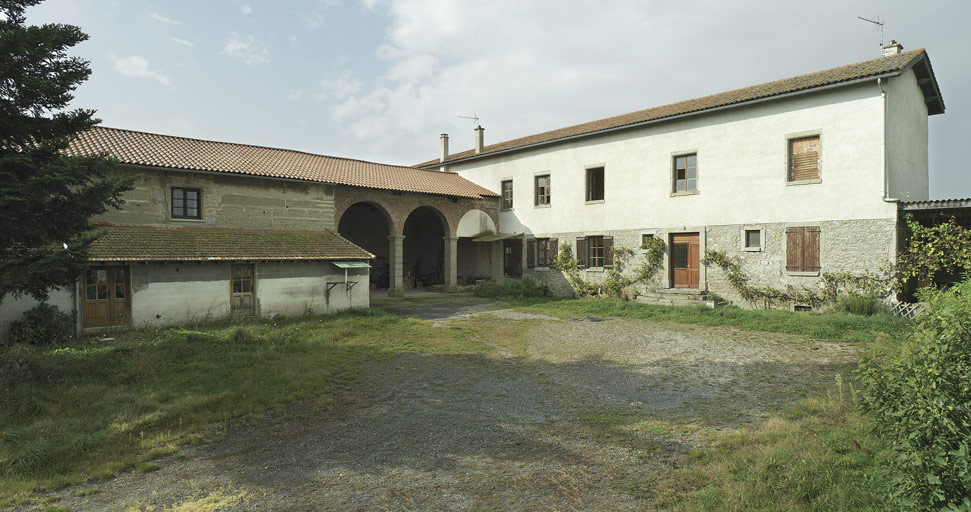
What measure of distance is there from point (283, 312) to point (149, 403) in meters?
8.35

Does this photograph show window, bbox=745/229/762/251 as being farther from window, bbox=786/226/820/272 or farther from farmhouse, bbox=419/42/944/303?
window, bbox=786/226/820/272

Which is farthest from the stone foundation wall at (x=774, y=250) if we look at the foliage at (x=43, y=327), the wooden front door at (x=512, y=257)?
the foliage at (x=43, y=327)

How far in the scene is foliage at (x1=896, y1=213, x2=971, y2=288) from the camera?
12.5 meters

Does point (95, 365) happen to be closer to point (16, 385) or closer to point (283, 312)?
point (16, 385)

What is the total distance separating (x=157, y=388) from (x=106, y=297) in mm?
6682

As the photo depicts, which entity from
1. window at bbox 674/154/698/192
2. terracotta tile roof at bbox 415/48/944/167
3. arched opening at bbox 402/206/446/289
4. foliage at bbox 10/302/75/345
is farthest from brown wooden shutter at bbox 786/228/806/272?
foliage at bbox 10/302/75/345

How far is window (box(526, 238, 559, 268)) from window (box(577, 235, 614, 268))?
159 cm

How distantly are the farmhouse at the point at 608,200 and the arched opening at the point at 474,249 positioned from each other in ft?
7.39

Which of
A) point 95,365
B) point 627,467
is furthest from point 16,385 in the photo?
point 627,467

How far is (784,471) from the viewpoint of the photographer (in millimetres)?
4551

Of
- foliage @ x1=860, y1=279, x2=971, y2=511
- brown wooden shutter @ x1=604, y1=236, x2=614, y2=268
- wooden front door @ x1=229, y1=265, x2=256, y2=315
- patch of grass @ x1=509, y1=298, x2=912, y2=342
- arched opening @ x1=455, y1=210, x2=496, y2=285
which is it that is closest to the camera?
foliage @ x1=860, y1=279, x2=971, y2=511

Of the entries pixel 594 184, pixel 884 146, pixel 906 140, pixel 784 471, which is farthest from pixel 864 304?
pixel 784 471

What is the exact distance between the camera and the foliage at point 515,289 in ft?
70.7

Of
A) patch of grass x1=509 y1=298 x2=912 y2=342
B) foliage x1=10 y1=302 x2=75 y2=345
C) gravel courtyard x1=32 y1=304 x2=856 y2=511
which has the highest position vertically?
foliage x1=10 y1=302 x2=75 y2=345
